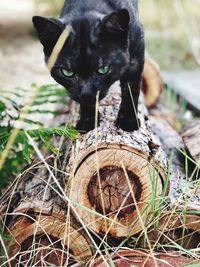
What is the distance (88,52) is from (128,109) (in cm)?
36

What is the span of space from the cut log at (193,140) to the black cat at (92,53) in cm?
46

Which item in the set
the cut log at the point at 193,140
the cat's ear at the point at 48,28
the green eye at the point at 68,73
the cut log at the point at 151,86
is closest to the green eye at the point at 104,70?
the green eye at the point at 68,73

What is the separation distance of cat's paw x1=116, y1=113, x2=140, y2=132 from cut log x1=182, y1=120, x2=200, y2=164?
0.44 m

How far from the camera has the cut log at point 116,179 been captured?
1916 millimetres

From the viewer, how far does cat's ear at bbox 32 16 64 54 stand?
200cm

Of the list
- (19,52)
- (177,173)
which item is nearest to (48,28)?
(177,173)

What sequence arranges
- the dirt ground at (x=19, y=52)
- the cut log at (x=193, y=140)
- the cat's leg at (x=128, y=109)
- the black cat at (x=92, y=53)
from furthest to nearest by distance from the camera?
1. the dirt ground at (x=19, y=52)
2. the cut log at (x=193, y=140)
3. the cat's leg at (x=128, y=109)
4. the black cat at (x=92, y=53)

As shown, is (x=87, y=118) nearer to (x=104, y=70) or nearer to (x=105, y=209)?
(x=104, y=70)

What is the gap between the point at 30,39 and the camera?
7.16 meters

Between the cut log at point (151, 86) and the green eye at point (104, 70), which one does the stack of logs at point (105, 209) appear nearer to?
the green eye at point (104, 70)

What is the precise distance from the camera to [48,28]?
2035 millimetres

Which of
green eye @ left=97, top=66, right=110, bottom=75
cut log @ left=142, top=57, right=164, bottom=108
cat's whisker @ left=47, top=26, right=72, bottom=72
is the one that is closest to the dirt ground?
cut log @ left=142, top=57, right=164, bottom=108

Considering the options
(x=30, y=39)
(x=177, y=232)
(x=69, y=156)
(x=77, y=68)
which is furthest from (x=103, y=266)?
(x=30, y=39)

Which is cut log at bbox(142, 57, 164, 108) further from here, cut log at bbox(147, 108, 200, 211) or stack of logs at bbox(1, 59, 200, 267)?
stack of logs at bbox(1, 59, 200, 267)
